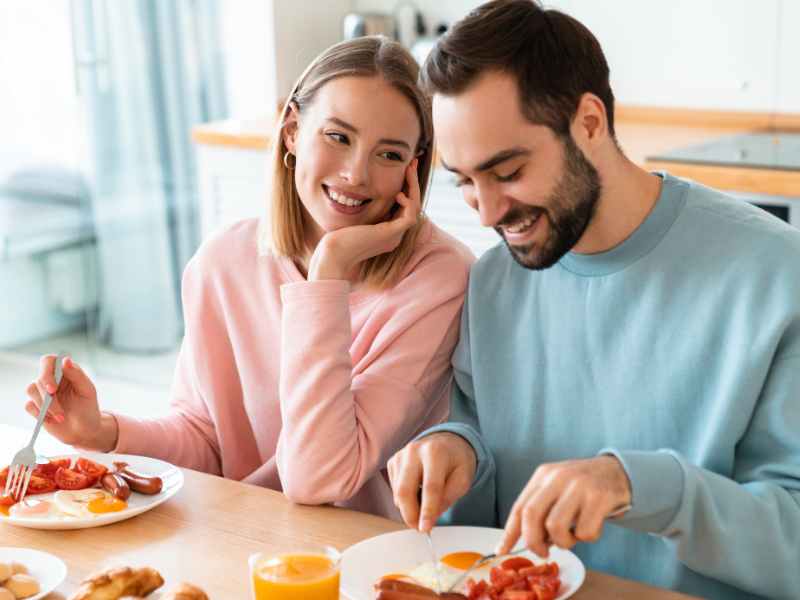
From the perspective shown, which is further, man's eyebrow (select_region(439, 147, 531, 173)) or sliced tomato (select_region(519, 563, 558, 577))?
man's eyebrow (select_region(439, 147, 531, 173))

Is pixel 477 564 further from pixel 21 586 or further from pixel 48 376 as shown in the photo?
pixel 48 376

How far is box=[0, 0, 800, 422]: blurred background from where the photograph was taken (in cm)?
333

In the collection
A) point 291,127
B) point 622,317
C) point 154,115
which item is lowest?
point 622,317

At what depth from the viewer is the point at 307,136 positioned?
1.68m

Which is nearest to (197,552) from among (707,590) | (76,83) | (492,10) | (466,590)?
(466,590)

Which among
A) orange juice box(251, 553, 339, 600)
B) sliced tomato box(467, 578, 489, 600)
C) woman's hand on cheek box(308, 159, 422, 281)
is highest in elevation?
woman's hand on cheek box(308, 159, 422, 281)

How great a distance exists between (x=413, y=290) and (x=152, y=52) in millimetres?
2695

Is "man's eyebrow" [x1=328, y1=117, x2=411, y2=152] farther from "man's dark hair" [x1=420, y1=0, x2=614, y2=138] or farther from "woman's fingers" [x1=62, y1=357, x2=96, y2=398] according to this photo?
"woman's fingers" [x1=62, y1=357, x2=96, y2=398]

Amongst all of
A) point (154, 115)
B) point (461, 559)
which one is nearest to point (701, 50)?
point (154, 115)

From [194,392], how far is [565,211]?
73 centimetres

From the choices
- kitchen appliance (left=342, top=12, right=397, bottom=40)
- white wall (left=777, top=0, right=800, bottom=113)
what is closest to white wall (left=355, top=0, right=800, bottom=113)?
white wall (left=777, top=0, right=800, bottom=113)

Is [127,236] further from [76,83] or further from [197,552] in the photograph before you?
[197,552]

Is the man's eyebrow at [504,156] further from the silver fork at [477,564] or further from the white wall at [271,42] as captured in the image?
the white wall at [271,42]

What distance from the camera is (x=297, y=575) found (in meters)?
1.09
